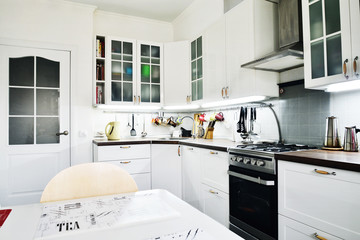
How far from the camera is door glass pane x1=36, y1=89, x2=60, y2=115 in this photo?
128 inches

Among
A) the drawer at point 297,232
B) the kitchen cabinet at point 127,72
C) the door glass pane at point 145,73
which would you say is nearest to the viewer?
the drawer at point 297,232

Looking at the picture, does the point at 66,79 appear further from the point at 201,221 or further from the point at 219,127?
the point at 201,221

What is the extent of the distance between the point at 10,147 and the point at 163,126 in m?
2.15

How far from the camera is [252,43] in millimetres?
2316

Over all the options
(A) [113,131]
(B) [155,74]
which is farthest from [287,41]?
(A) [113,131]

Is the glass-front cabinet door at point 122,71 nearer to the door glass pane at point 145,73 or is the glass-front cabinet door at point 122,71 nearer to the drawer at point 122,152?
the door glass pane at point 145,73

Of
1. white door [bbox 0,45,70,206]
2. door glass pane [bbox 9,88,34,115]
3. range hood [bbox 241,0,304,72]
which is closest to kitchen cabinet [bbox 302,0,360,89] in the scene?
range hood [bbox 241,0,304,72]

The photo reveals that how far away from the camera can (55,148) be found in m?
3.27

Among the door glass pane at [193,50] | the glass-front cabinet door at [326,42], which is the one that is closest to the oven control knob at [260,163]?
the glass-front cabinet door at [326,42]

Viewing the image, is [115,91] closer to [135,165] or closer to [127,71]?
[127,71]

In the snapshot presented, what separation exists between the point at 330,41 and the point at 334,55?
11cm

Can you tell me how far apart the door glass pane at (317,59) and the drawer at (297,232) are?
1050mm

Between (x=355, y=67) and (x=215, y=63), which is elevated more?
(x=215, y=63)

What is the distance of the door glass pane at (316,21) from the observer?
5.75ft
